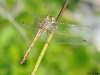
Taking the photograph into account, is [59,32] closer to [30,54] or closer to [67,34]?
[67,34]

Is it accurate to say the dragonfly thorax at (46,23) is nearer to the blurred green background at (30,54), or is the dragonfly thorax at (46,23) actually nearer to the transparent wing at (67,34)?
the transparent wing at (67,34)

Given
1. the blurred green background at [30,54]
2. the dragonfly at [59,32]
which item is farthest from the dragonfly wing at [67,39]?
the blurred green background at [30,54]

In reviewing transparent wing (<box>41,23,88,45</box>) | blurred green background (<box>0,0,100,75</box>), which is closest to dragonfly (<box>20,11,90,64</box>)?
transparent wing (<box>41,23,88,45</box>)

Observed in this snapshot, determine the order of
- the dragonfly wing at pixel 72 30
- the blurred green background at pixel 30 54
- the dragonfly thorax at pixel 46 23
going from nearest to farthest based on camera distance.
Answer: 1. the dragonfly thorax at pixel 46 23
2. the dragonfly wing at pixel 72 30
3. the blurred green background at pixel 30 54

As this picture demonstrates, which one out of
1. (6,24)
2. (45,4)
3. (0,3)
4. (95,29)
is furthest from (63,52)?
(95,29)

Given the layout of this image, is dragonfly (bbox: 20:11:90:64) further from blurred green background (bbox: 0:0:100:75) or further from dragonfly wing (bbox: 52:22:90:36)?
blurred green background (bbox: 0:0:100:75)
